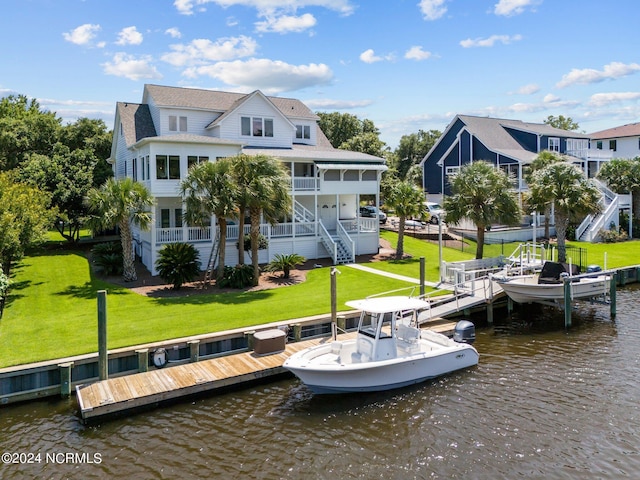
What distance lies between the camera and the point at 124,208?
23.7 m

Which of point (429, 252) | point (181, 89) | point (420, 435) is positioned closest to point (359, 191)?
point (429, 252)

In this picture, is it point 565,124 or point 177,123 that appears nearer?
point 177,123

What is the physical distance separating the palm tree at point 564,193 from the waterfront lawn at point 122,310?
10440mm

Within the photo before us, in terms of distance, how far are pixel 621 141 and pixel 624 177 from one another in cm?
2280

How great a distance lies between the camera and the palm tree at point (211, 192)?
76.4ft

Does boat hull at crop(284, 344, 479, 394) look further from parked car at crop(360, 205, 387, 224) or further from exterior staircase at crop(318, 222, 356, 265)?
parked car at crop(360, 205, 387, 224)

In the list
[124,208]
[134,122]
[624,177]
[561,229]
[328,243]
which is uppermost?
[134,122]

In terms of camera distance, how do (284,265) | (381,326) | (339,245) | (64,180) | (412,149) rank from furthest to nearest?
(412,149) < (64,180) < (339,245) < (284,265) < (381,326)

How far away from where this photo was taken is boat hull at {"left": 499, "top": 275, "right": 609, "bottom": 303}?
2181cm

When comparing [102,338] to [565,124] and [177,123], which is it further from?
[565,124]

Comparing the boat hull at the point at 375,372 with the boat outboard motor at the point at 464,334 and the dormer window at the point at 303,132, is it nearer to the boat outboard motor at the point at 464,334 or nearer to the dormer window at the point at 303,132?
the boat outboard motor at the point at 464,334

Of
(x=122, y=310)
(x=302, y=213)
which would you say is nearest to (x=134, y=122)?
(x=302, y=213)

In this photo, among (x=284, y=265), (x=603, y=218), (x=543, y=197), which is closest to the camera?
(x=284, y=265)

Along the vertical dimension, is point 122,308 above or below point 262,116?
below
